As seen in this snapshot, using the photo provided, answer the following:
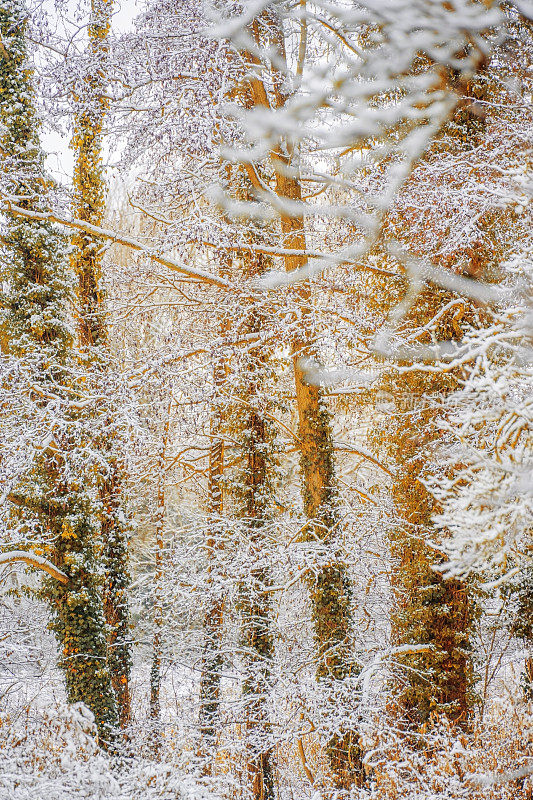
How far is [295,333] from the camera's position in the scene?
5852 mm

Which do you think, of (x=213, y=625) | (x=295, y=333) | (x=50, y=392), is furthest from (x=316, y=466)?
(x=50, y=392)

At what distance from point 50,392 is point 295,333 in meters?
3.62

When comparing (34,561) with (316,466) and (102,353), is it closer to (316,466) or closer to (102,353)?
(102,353)

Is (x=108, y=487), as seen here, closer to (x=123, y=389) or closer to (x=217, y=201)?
(x=123, y=389)

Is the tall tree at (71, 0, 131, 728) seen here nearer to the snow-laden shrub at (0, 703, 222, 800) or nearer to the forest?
the forest

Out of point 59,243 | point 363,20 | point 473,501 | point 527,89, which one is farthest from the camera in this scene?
point 59,243

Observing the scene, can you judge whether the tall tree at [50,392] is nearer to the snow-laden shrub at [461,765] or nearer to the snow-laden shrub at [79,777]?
the snow-laden shrub at [79,777]

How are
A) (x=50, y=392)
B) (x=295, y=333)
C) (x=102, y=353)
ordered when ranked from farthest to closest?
1. (x=102, y=353)
2. (x=50, y=392)
3. (x=295, y=333)

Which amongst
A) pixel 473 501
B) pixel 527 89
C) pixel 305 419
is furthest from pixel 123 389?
pixel 527 89

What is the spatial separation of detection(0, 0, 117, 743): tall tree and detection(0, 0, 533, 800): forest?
0.13ft

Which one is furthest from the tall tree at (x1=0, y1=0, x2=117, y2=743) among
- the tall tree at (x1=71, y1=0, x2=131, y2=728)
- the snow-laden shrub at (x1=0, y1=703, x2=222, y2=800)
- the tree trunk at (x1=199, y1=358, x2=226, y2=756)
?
the snow-laden shrub at (x1=0, y1=703, x2=222, y2=800)

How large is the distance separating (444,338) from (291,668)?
4200 millimetres

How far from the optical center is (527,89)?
482 cm

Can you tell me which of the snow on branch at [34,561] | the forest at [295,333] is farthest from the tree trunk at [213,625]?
the snow on branch at [34,561]
